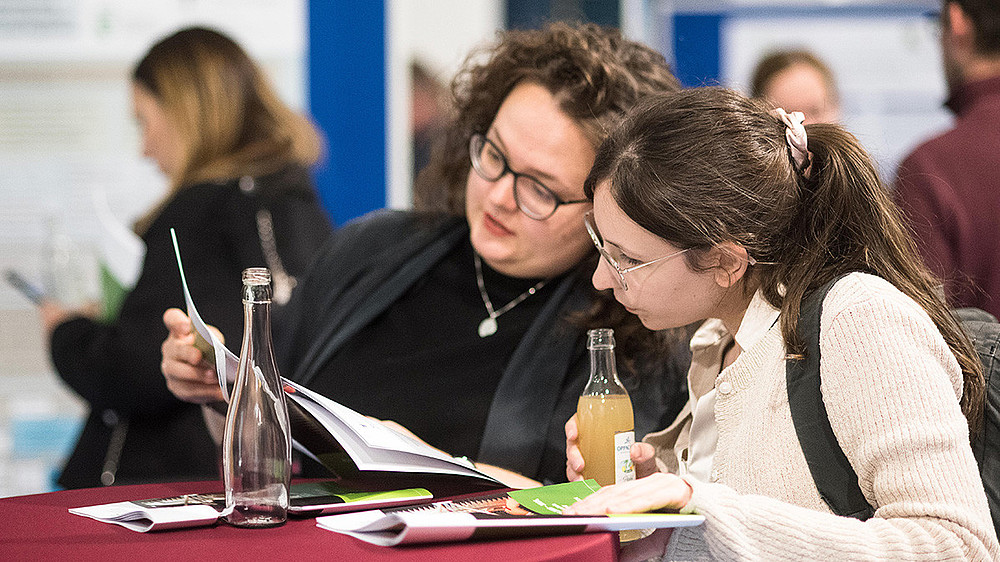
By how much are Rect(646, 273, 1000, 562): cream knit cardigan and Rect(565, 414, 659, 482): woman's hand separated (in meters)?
0.29

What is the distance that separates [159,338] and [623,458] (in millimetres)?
1483

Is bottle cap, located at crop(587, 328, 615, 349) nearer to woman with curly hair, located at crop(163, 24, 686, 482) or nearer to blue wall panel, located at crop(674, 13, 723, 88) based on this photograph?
woman with curly hair, located at crop(163, 24, 686, 482)

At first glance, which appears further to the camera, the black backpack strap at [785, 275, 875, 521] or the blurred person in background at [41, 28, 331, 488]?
the blurred person in background at [41, 28, 331, 488]

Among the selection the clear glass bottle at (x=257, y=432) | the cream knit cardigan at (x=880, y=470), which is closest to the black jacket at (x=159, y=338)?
the clear glass bottle at (x=257, y=432)

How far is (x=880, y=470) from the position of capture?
1.13 meters

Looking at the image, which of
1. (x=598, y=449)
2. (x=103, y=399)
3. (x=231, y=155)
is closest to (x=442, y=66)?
(x=231, y=155)

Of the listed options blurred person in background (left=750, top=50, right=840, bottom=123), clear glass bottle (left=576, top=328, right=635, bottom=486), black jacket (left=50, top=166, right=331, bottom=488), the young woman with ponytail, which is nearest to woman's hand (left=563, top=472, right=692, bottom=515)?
the young woman with ponytail

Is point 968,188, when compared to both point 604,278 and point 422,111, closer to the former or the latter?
point 604,278

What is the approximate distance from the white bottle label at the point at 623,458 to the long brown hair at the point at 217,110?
1.69 metres

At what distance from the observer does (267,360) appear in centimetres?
121

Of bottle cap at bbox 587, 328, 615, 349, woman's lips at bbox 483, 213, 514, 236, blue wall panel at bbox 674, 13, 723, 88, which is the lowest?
bottle cap at bbox 587, 328, 615, 349

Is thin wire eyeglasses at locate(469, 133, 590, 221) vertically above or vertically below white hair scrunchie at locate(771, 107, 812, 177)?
below

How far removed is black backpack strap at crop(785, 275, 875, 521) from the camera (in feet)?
3.96

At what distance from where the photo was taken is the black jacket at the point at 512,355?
1721 millimetres
